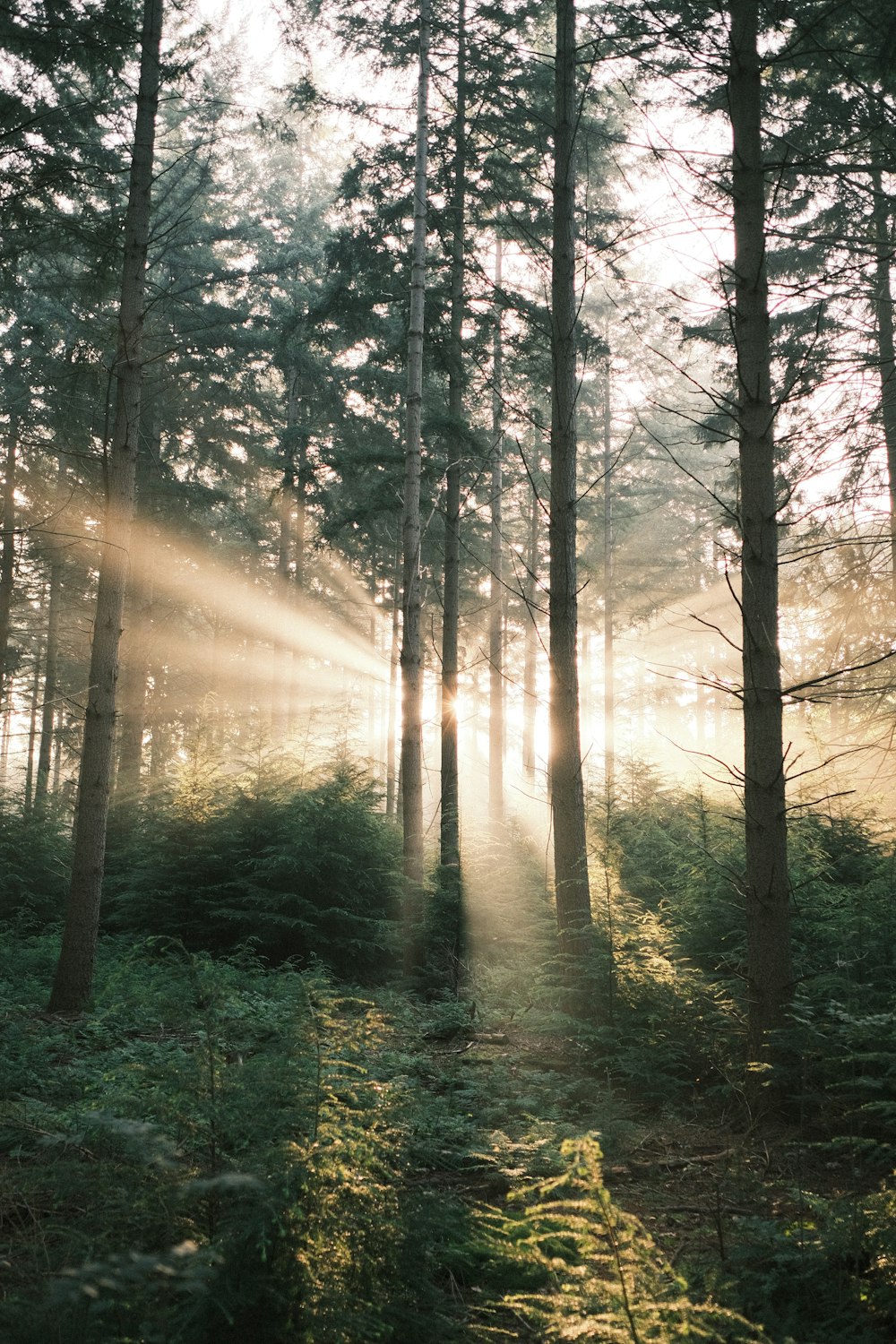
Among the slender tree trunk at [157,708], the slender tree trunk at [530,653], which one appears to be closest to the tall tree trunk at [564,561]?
the slender tree trunk at [157,708]

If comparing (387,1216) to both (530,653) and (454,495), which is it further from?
(530,653)

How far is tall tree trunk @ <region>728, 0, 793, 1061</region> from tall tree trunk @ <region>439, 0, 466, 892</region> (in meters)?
8.13

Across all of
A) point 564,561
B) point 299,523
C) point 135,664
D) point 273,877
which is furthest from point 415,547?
point 299,523

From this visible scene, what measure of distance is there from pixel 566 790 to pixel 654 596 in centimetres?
2341

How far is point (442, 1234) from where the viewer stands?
3.27 meters

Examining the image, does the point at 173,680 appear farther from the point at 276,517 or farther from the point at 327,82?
the point at 327,82

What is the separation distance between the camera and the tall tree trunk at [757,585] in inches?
201

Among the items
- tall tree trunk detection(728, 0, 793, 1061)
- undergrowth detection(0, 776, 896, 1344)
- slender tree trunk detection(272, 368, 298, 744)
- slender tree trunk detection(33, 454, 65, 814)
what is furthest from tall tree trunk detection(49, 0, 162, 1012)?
slender tree trunk detection(272, 368, 298, 744)

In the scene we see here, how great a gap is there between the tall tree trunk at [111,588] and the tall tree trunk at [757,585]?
19.2 feet

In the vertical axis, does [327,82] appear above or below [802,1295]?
above

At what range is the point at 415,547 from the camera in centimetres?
1202

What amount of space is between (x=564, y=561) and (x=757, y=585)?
9.46 feet

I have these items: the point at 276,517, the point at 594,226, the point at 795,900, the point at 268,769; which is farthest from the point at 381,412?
the point at 795,900

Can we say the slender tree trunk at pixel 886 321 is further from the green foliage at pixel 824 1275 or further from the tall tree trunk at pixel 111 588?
the green foliage at pixel 824 1275
